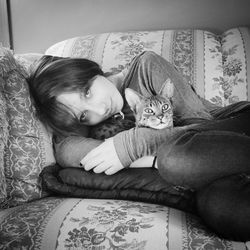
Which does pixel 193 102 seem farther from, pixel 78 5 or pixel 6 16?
pixel 6 16

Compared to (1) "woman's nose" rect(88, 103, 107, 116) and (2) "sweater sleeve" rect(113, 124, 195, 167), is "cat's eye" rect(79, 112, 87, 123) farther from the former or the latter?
(2) "sweater sleeve" rect(113, 124, 195, 167)

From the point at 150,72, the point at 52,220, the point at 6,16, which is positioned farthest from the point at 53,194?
the point at 6,16

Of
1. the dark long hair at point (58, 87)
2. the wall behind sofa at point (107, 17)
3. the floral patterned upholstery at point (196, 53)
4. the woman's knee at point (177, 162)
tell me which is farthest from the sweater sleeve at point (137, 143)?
the wall behind sofa at point (107, 17)

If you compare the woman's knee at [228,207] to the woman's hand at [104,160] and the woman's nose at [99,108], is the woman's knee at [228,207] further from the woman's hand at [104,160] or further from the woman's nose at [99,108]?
the woman's nose at [99,108]

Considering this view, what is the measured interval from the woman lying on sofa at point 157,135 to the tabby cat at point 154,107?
0.03m

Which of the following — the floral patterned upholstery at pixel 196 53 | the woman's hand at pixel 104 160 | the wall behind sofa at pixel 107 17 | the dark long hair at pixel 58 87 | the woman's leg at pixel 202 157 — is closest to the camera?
the woman's leg at pixel 202 157

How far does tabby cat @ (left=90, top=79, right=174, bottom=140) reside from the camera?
3.62ft

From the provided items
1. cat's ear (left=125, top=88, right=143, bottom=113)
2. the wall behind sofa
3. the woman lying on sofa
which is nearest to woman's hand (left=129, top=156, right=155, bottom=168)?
the woman lying on sofa

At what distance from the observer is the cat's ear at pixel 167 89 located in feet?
3.64

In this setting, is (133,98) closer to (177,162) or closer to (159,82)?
(159,82)

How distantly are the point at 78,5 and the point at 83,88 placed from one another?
3.10 feet

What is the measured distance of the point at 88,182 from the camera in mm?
952

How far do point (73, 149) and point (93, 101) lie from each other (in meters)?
0.16

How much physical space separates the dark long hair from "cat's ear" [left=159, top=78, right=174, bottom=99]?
0.23 metres
